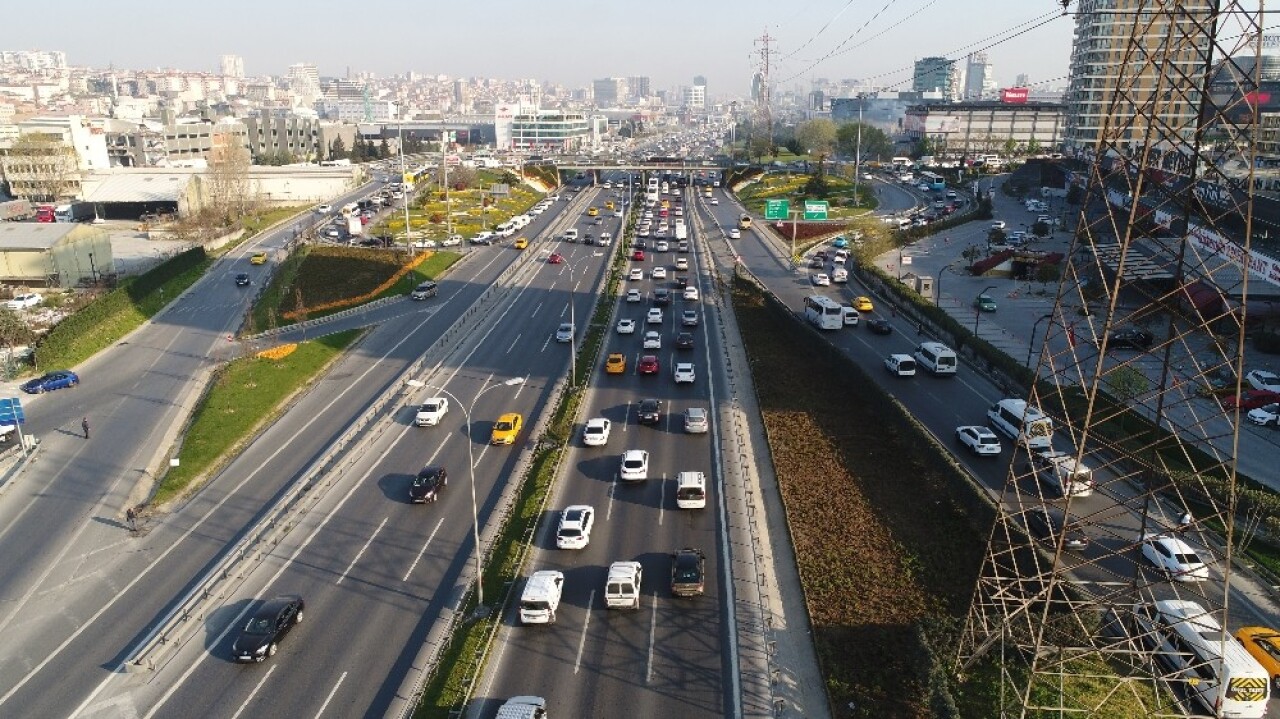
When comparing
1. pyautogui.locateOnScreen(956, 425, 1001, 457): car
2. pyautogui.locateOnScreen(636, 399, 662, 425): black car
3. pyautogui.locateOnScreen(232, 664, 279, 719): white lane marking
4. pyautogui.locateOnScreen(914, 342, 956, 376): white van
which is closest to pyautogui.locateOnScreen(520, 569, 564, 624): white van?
pyautogui.locateOnScreen(232, 664, 279, 719): white lane marking

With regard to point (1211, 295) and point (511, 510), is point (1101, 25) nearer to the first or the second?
point (1211, 295)

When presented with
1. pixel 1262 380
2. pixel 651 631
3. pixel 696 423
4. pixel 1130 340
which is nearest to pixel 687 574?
pixel 651 631

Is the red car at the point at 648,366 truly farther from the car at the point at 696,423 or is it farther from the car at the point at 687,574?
the car at the point at 687,574

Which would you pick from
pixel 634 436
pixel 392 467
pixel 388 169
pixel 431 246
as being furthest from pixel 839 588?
pixel 388 169

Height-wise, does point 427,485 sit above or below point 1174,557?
below

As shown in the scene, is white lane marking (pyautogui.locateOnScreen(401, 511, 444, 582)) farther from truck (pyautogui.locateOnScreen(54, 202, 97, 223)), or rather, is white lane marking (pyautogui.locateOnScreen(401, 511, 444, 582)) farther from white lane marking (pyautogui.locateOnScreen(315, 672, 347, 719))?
truck (pyautogui.locateOnScreen(54, 202, 97, 223))

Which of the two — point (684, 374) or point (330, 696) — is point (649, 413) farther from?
point (330, 696)

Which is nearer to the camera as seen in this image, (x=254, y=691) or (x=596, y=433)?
(x=254, y=691)

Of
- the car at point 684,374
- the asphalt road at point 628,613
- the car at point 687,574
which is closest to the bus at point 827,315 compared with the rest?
the car at point 684,374
